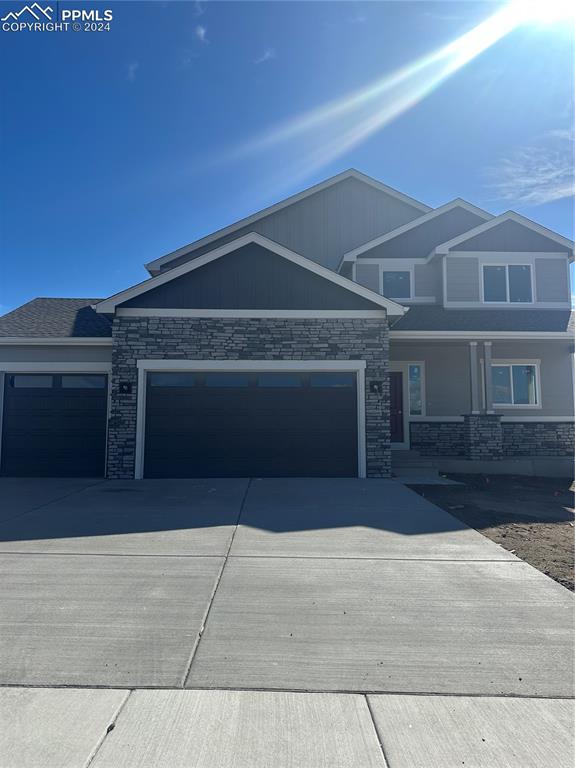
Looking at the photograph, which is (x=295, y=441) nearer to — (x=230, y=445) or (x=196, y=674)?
(x=230, y=445)

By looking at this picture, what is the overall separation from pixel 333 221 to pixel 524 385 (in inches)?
327

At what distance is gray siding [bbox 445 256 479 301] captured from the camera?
45.5 feet

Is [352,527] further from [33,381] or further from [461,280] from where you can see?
[461,280]

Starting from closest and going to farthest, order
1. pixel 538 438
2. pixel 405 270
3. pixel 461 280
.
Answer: pixel 538 438 < pixel 461 280 < pixel 405 270

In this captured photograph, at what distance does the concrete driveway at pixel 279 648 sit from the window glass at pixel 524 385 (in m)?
8.89

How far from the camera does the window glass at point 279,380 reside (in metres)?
10.7

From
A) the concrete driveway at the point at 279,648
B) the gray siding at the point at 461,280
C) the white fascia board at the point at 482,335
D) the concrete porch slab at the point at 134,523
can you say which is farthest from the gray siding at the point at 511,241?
the concrete driveway at the point at 279,648

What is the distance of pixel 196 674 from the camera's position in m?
3.00

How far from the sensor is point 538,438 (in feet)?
42.5

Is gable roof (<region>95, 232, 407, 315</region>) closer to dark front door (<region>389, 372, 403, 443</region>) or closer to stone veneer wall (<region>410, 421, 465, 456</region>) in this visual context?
dark front door (<region>389, 372, 403, 443</region>)

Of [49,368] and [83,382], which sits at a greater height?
[49,368]

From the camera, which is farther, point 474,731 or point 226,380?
point 226,380

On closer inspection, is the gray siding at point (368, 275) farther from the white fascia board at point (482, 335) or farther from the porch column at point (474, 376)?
the porch column at point (474, 376)

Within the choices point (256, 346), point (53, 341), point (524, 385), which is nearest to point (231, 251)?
point (256, 346)
